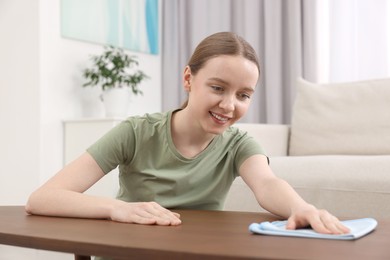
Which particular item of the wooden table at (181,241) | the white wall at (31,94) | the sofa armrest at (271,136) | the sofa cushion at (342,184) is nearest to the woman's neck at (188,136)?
the wooden table at (181,241)

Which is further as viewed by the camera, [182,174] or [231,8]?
[231,8]

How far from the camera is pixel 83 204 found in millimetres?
1133

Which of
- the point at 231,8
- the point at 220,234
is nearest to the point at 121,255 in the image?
the point at 220,234

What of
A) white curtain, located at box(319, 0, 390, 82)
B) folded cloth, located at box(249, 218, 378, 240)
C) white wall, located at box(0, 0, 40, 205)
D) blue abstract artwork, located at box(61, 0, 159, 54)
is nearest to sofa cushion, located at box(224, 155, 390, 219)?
folded cloth, located at box(249, 218, 378, 240)

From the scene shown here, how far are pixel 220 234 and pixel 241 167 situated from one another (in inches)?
19.9

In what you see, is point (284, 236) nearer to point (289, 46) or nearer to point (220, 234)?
point (220, 234)

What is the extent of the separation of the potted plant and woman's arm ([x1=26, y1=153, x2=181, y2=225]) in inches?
85.2

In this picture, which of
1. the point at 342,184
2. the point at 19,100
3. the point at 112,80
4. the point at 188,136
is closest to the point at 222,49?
the point at 188,136

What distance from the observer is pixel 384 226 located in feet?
3.29

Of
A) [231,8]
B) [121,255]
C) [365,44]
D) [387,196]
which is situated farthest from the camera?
[231,8]

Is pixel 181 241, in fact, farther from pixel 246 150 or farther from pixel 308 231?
pixel 246 150

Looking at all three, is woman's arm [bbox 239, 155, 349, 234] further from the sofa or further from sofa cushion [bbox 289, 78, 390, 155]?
sofa cushion [bbox 289, 78, 390, 155]

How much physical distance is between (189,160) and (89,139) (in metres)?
1.96

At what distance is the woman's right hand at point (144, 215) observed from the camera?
100 centimetres
